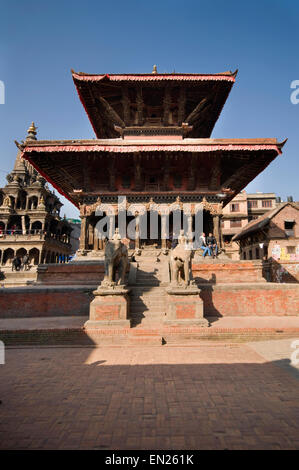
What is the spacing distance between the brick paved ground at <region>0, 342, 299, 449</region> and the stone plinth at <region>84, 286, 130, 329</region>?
4.63 feet

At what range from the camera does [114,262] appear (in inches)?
331

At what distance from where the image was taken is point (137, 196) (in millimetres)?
15664

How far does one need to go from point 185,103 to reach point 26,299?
14.9 m

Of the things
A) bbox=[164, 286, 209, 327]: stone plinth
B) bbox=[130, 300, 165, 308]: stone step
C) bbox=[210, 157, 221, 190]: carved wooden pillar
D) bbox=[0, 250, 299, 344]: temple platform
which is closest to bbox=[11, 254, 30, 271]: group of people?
bbox=[0, 250, 299, 344]: temple platform

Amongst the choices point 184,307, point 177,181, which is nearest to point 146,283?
point 184,307

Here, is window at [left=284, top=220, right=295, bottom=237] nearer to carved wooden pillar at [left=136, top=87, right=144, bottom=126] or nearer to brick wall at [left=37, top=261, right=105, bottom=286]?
carved wooden pillar at [left=136, top=87, right=144, bottom=126]

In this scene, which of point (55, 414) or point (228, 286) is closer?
point (55, 414)

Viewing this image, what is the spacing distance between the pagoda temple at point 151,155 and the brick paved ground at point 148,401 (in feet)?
31.3

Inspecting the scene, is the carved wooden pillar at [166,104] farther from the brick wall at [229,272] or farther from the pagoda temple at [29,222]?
the pagoda temple at [29,222]

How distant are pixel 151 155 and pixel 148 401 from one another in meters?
12.8

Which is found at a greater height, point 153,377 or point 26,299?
point 26,299
